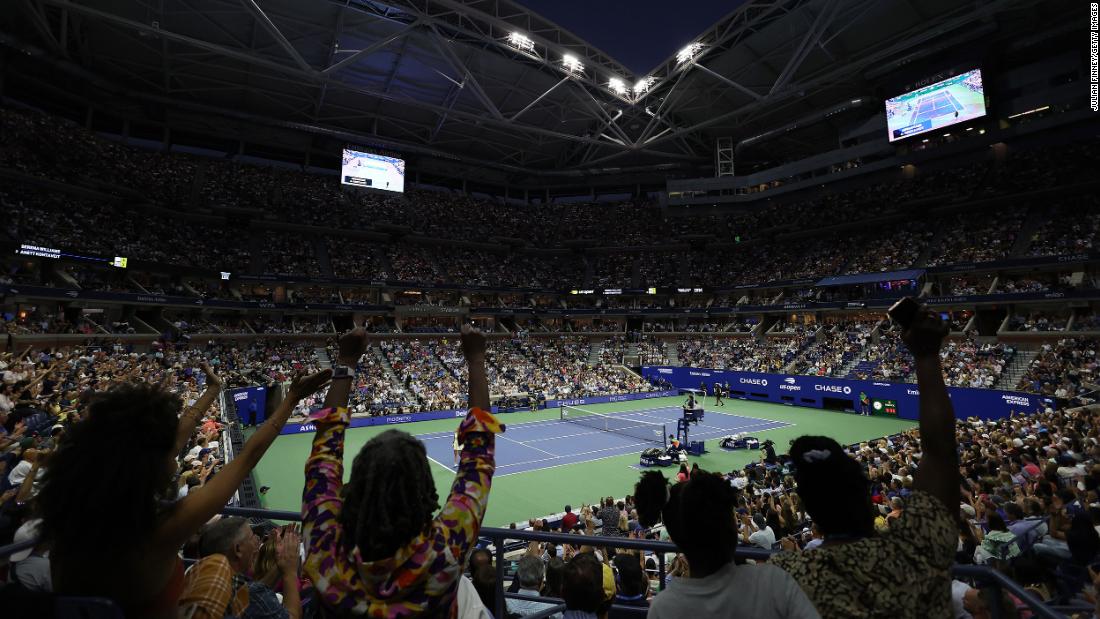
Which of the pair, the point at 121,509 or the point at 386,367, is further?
the point at 386,367

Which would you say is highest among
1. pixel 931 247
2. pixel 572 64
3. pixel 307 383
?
pixel 572 64

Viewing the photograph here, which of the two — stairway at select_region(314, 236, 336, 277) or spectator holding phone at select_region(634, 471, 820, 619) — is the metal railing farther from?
stairway at select_region(314, 236, 336, 277)

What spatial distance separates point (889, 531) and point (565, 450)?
23.3 meters

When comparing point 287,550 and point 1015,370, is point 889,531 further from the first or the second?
point 1015,370

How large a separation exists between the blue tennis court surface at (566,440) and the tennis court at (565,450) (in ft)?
0.16

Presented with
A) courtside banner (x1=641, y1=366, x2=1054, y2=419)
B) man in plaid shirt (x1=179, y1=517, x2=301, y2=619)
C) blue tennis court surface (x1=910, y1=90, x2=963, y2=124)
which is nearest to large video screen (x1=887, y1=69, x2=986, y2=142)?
blue tennis court surface (x1=910, y1=90, x2=963, y2=124)

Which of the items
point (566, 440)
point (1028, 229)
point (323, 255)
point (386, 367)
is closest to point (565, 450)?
point (566, 440)

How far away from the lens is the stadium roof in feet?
99.9

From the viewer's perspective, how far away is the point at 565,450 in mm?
24594

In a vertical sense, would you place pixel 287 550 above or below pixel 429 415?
above

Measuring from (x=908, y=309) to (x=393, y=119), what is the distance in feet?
171

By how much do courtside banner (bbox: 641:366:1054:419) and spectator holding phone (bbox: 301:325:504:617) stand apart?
26.2 meters

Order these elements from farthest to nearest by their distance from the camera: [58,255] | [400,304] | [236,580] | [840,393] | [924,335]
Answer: [400,304], [840,393], [58,255], [236,580], [924,335]

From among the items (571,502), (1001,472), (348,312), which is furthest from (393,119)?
(1001,472)
